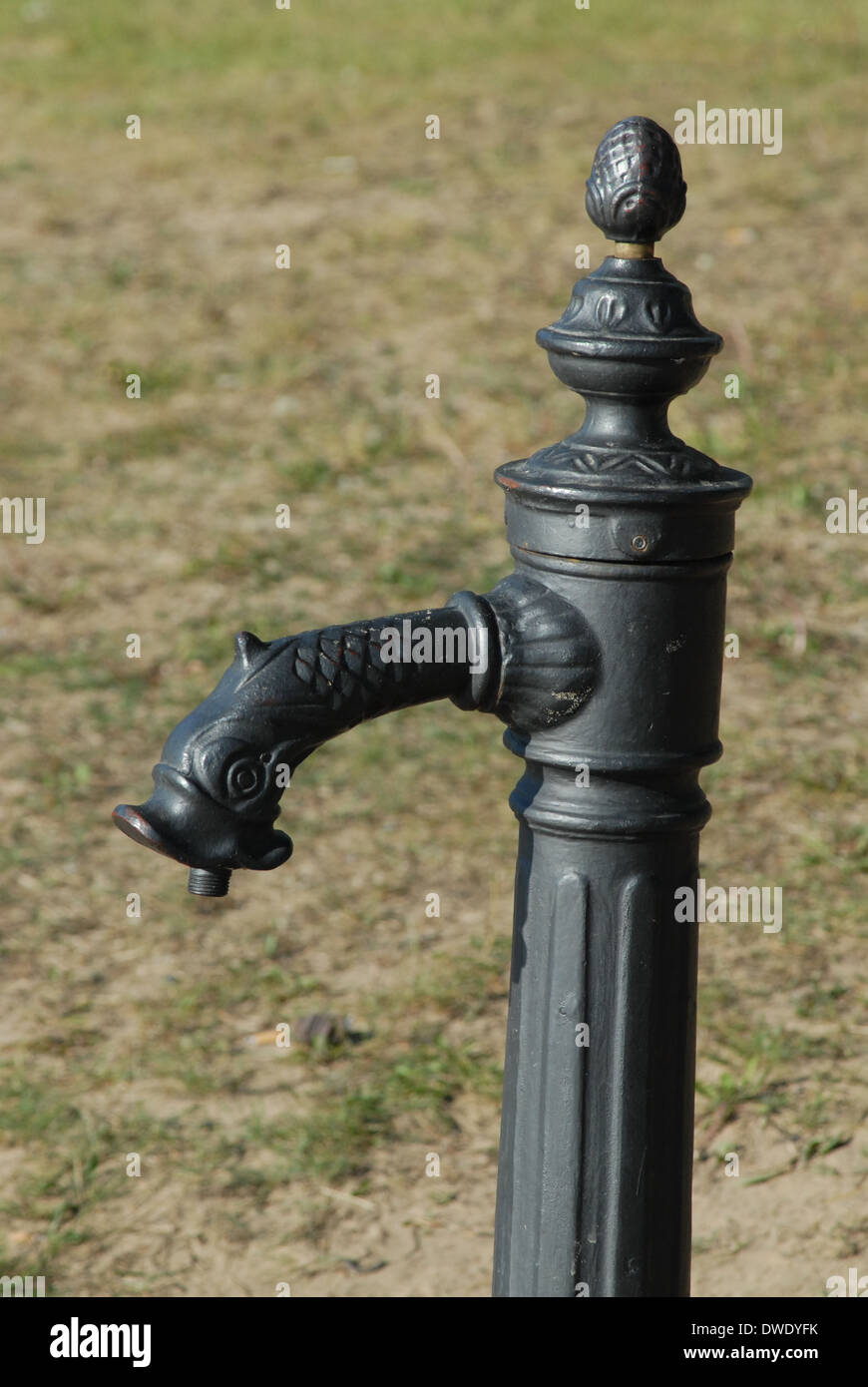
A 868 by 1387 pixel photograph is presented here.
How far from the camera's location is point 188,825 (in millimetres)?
1689

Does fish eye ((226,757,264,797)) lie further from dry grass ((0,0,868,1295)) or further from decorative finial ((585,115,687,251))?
dry grass ((0,0,868,1295))

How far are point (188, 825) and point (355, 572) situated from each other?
3.64 m

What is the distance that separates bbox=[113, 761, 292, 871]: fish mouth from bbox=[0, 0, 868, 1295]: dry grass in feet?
4.74

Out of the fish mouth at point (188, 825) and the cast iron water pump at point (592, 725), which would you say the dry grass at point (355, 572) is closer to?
the cast iron water pump at point (592, 725)

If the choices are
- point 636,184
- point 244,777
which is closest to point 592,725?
point 244,777

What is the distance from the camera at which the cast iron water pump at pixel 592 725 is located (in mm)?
1726

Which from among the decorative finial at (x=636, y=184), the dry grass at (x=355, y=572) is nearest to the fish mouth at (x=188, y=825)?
the decorative finial at (x=636, y=184)

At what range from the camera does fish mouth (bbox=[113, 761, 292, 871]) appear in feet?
5.49

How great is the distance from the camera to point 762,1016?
3.44 meters

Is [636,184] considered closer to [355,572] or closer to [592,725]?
[592,725]

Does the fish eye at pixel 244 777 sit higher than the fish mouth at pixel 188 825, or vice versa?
the fish eye at pixel 244 777

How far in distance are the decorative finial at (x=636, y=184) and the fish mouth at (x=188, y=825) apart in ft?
2.42

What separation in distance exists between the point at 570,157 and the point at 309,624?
3.66 metres

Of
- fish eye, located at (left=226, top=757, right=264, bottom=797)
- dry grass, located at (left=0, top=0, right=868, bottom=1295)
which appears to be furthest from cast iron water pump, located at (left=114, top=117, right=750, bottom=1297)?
dry grass, located at (left=0, top=0, right=868, bottom=1295)
